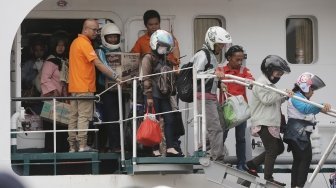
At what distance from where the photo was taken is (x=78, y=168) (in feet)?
31.7

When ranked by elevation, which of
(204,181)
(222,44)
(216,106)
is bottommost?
(204,181)

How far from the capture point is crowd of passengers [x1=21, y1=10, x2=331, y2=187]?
8836 mm

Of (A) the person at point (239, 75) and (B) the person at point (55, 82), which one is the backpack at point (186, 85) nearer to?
(A) the person at point (239, 75)

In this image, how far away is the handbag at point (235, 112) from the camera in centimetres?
909

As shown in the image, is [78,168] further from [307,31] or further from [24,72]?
[307,31]

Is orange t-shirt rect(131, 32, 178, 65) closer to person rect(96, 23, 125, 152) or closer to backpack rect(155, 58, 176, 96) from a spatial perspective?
person rect(96, 23, 125, 152)

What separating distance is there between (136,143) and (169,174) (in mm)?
648

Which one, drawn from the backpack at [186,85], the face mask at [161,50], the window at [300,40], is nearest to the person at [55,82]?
the face mask at [161,50]

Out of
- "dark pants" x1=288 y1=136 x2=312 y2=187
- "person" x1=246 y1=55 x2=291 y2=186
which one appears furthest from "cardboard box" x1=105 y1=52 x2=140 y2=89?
"dark pants" x1=288 y1=136 x2=312 y2=187

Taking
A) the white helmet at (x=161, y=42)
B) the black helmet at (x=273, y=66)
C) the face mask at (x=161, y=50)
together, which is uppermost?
the white helmet at (x=161, y=42)

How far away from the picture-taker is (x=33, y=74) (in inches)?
398

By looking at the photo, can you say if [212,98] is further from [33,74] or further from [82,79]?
[33,74]

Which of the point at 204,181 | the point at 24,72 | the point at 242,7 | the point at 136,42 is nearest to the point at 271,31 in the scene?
the point at 242,7

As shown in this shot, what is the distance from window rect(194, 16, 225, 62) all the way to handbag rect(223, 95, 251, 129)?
68.9 inches
